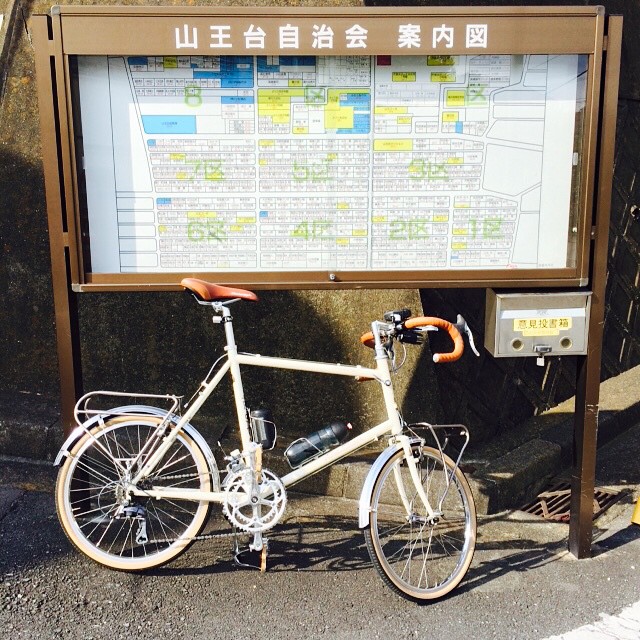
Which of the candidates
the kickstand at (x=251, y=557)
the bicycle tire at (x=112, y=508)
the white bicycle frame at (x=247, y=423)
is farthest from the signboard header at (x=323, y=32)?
the kickstand at (x=251, y=557)

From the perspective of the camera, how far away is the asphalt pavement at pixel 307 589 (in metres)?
3.44

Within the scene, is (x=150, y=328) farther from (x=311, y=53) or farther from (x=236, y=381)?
(x=311, y=53)

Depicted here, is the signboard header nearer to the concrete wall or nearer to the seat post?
the seat post

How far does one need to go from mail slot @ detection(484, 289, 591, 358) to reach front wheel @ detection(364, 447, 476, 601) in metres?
0.69

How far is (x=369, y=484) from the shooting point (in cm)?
360

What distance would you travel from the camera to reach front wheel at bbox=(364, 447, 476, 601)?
3621 millimetres

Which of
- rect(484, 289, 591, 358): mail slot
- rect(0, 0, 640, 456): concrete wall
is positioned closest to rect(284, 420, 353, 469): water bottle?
rect(484, 289, 591, 358): mail slot

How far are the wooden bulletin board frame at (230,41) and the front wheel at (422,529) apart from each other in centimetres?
153

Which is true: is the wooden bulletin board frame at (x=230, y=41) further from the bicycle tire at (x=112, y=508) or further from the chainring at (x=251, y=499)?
the chainring at (x=251, y=499)

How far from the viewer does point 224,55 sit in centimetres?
363

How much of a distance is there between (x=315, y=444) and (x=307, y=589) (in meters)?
0.71

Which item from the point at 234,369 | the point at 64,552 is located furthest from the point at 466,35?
the point at 64,552

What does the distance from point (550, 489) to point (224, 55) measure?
3415 millimetres

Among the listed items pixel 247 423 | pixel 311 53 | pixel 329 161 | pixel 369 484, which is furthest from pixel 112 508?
pixel 311 53
